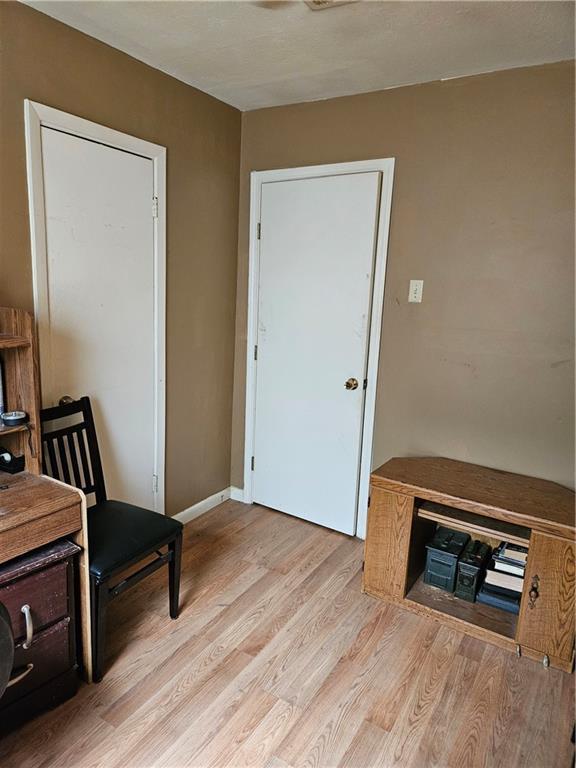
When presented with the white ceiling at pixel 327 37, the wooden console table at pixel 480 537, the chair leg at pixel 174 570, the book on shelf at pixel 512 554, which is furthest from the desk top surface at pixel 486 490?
the white ceiling at pixel 327 37

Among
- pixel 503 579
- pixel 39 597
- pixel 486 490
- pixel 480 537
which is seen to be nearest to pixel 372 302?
pixel 486 490

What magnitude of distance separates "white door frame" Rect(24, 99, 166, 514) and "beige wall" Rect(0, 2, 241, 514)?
0.03m

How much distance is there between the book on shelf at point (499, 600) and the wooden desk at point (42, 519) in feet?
5.48

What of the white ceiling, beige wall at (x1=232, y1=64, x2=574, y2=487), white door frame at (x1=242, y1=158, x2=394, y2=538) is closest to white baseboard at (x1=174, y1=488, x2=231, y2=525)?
white door frame at (x1=242, y1=158, x2=394, y2=538)

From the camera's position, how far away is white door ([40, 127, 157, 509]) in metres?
2.06

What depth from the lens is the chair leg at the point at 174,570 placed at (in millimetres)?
2072

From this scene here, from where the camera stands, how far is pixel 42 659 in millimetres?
1589

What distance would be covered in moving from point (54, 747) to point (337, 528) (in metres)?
1.76

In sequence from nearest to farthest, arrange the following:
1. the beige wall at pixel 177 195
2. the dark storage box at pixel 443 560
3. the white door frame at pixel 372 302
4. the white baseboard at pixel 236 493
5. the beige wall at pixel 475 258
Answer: the beige wall at pixel 177 195 < the beige wall at pixel 475 258 < the dark storage box at pixel 443 560 < the white door frame at pixel 372 302 < the white baseboard at pixel 236 493

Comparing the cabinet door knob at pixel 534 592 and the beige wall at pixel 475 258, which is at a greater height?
the beige wall at pixel 475 258

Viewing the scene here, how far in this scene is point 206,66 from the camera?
90.0 inches

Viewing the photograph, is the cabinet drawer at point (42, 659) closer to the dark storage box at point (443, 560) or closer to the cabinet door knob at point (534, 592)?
the dark storage box at point (443, 560)

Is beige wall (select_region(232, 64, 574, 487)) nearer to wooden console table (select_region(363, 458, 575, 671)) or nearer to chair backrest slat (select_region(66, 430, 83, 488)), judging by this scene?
wooden console table (select_region(363, 458, 575, 671))

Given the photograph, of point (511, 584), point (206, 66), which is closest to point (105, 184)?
point (206, 66)
